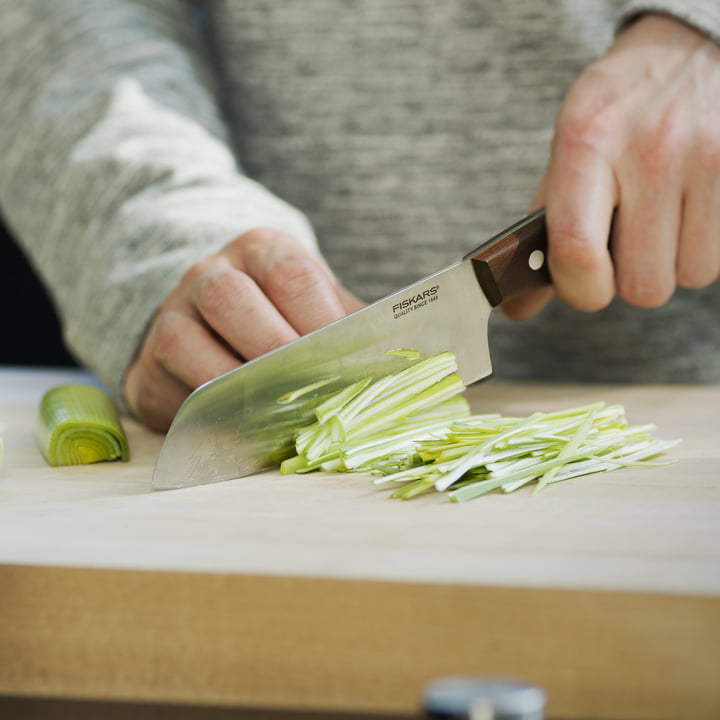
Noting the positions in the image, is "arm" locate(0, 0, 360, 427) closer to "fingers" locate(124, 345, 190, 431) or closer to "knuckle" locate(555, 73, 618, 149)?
"fingers" locate(124, 345, 190, 431)

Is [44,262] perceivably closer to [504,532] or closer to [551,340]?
[551,340]

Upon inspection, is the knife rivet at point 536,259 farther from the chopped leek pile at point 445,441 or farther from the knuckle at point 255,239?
the knuckle at point 255,239

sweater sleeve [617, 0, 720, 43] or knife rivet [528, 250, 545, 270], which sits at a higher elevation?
sweater sleeve [617, 0, 720, 43]

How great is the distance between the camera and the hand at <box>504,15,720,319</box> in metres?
1.47

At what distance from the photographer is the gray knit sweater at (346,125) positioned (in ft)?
6.16

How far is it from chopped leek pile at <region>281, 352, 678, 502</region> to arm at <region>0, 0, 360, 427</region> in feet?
0.48

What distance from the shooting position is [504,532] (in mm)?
959

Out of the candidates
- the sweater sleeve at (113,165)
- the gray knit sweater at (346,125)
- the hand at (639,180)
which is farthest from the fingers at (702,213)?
the sweater sleeve at (113,165)

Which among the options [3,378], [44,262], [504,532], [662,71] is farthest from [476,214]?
[504,532]

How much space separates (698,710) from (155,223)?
116 centimetres

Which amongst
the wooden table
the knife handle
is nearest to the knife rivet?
the knife handle

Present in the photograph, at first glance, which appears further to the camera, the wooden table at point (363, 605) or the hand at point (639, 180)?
the hand at point (639, 180)

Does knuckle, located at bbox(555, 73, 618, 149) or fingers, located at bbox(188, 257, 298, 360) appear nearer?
fingers, located at bbox(188, 257, 298, 360)

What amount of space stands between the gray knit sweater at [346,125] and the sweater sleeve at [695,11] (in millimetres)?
378
